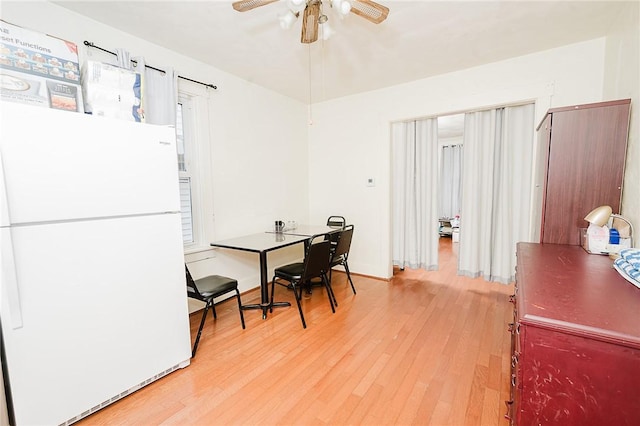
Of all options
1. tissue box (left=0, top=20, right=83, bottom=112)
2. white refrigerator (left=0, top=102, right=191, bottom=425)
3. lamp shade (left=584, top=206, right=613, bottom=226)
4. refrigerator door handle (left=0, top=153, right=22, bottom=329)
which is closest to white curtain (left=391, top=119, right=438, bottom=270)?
lamp shade (left=584, top=206, right=613, bottom=226)

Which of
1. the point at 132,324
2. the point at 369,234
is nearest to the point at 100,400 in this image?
the point at 132,324

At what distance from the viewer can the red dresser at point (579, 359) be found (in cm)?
83

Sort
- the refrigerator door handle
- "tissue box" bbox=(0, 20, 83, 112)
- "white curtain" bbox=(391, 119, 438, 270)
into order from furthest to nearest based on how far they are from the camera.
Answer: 1. "white curtain" bbox=(391, 119, 438, 270)
2. "tissue box" bbox=(0, 20, 83, 112)
3. the refrigerator door handle

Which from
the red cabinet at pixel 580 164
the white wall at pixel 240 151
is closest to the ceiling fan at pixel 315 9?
the white wall at pixel 240 151

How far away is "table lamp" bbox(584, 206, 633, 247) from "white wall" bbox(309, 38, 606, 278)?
144 centimetres

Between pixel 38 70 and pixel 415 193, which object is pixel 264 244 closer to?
pixel 38 70

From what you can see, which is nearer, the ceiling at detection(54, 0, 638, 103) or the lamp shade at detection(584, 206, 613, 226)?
the lamp shade at detection(584, 206, 613, 226)

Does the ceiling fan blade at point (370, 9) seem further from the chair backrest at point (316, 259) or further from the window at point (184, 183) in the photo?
the window at point (184, 183)

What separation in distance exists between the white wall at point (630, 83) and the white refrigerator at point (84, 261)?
2.98 meters

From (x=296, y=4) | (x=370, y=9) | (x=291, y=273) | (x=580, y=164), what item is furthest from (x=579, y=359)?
(x=291, y=273)

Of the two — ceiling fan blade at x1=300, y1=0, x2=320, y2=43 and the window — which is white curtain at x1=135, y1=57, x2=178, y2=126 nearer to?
the window

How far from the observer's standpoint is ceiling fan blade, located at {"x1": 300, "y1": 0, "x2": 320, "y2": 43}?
1.73m

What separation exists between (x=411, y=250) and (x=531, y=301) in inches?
117

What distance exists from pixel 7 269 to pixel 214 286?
1303mm
